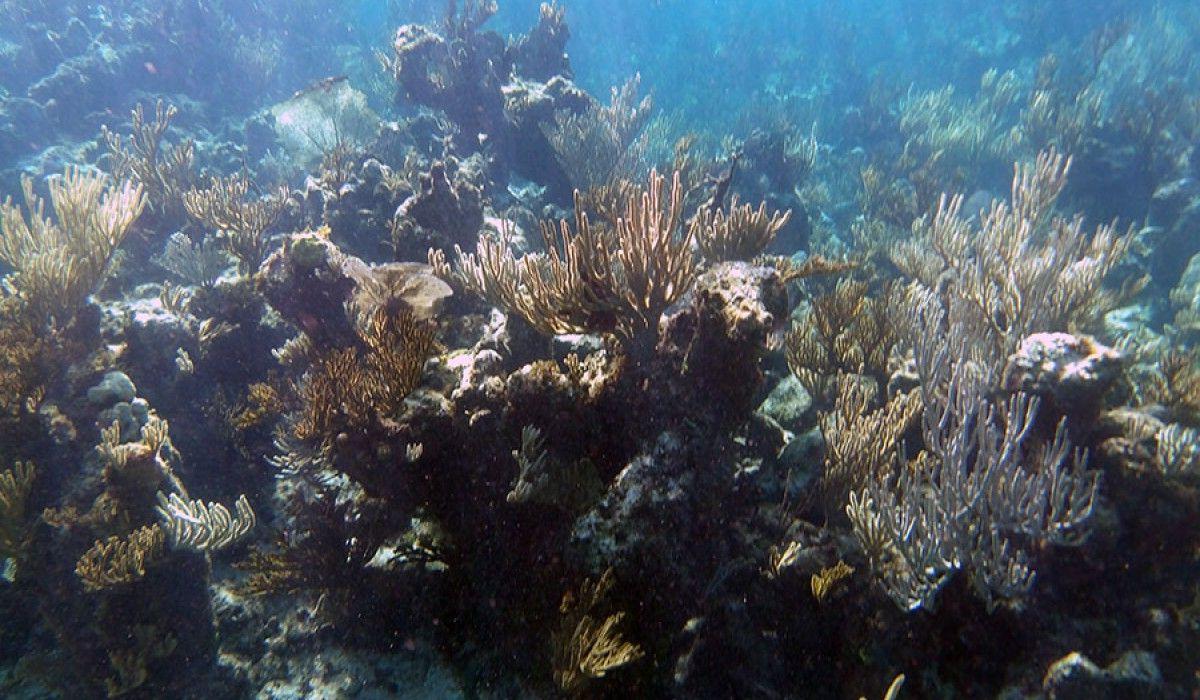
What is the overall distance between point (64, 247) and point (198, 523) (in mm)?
3281

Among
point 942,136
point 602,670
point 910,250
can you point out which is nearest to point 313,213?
point 602,670

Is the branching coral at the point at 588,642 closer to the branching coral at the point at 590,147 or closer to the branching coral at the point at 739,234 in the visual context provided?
the branching coral at the point at 739,234

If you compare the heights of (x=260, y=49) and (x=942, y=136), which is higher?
(x=260, y=49)

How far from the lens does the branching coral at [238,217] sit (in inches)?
293

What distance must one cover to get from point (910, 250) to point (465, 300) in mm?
6006

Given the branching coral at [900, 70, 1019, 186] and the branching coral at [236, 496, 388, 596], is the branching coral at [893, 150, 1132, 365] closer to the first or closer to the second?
the branching coral at [236, 496, 388, 596]

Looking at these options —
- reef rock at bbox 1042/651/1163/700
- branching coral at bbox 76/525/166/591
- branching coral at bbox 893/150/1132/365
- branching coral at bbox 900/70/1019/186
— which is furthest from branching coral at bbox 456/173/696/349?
branching coral at bbox 900/70/1019/186

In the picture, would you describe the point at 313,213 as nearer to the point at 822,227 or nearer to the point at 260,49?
the point at 822,227

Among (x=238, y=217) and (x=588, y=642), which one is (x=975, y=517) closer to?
(x=588, y=642)

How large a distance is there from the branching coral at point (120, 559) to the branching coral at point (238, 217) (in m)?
4.04

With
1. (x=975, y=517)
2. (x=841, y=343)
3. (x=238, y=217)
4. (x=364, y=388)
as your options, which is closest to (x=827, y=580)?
(x=975, y=517)

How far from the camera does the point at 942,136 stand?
47.7ft

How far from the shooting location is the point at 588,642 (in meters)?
2.92

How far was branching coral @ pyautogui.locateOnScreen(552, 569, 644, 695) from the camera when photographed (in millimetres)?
2854
